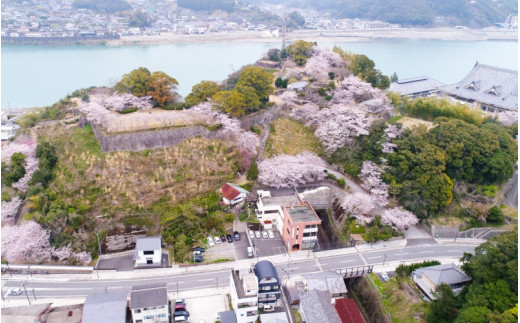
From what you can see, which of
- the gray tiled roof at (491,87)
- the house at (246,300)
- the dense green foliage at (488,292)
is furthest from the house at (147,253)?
the gray tiled roof at (491,87)

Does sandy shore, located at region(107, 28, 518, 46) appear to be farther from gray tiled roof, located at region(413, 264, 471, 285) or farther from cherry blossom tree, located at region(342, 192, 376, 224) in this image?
gray tiled roof, located at region(413, 264, 471, 285)

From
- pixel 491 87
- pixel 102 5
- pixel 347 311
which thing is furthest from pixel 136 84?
pixel 102 5

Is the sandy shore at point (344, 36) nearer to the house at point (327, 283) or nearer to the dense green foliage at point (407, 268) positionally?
the dense green foliage at point (407, 268)

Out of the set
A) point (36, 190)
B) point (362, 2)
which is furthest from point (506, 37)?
point (36, 190)

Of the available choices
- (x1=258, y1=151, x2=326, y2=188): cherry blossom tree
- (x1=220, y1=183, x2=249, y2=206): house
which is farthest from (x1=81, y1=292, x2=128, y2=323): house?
(x1=258, y1=151, x2=326, y2=188): cherry blossom tree

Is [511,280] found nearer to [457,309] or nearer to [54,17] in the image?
[457,309]
